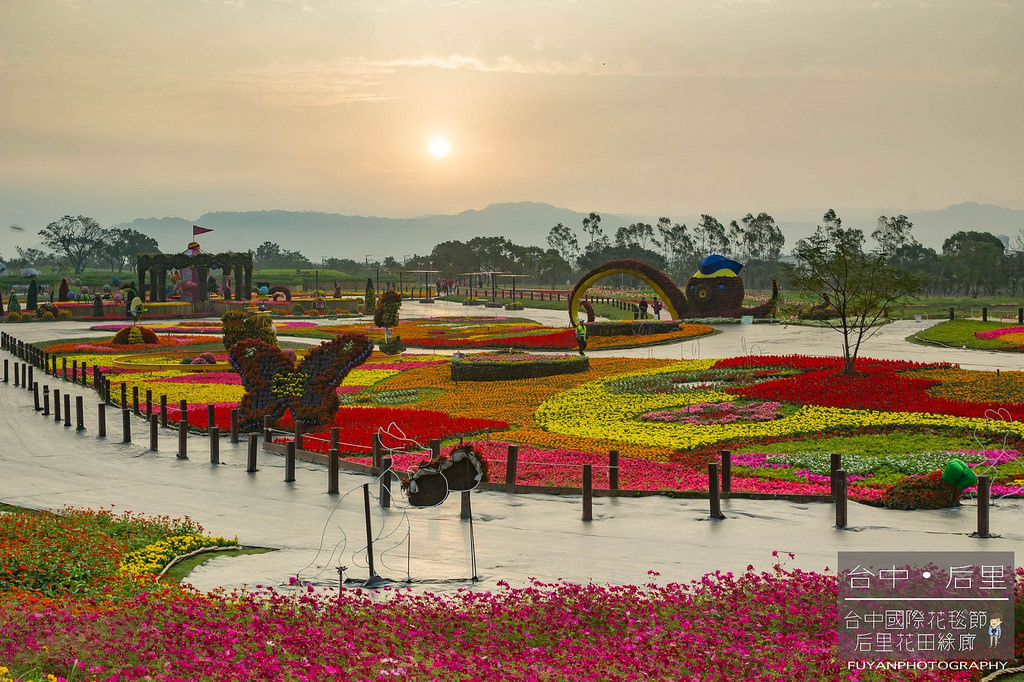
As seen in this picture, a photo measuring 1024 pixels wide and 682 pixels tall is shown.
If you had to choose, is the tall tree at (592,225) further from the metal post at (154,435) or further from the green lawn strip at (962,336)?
the metal post at (154,435)

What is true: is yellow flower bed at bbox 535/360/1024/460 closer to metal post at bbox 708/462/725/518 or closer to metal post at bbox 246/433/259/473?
metal post at bbox 708/462/725/518

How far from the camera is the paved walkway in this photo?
12445 millimetres

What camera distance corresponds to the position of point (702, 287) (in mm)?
63938

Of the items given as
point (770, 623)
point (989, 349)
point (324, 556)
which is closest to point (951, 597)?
point (770, 623)

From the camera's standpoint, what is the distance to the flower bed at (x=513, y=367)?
34.1m

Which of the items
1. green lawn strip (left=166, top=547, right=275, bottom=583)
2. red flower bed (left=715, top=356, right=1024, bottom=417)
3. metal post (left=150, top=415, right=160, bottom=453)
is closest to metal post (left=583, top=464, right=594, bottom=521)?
green lawn strip (left=166, top=547, right=275, bottom=583)

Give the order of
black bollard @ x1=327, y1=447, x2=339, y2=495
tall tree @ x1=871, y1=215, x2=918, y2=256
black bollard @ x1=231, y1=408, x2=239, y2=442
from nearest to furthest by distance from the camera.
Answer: black bollard @ x1=327, y1=447, x2=339, y2=495
black bollard @ x1=231, y1=408, x2=239, y2=442
tall tree @ x1=871, y1=215, x2=918, y2=256

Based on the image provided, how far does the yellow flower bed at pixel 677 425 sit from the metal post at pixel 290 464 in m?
7.41

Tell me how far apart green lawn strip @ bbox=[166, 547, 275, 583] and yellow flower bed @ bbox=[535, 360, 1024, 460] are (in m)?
9.65

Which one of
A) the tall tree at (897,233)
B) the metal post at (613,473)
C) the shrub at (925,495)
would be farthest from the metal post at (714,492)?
the tall tree at (897,233)

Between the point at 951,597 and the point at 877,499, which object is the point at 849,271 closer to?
the point at 877,499

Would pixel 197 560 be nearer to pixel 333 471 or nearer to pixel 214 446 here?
pixel 333 471

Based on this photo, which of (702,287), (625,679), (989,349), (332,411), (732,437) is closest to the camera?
(625,679)

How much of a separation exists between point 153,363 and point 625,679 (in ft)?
125
